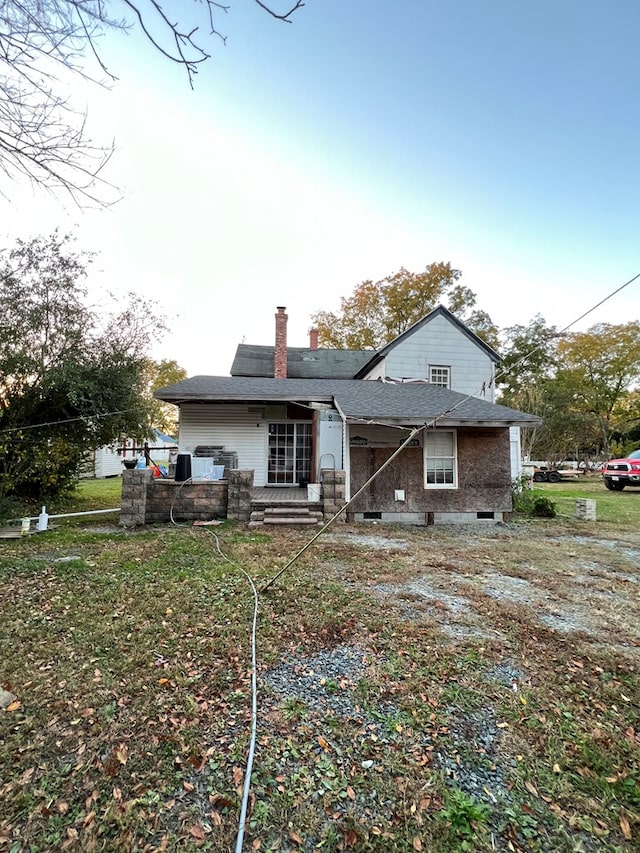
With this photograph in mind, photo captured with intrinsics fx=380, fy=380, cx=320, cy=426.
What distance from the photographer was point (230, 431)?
37.7ft

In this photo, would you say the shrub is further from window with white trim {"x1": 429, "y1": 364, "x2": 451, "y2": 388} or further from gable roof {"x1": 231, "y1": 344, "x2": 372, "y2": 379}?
gable roof {"x1": 231, "y1": 344, "x2": 372, "y2": 379}

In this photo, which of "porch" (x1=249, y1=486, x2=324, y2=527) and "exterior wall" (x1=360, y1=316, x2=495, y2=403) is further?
"exterior wall" (x1=360, y1=316, x2=495, y2=403)

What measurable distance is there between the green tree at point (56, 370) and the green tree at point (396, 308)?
2021 cm

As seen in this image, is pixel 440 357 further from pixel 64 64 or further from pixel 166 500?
pixel 64 64

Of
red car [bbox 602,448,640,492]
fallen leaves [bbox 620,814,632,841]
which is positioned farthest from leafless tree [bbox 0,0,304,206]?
red car [bbox 602,448,640,492]

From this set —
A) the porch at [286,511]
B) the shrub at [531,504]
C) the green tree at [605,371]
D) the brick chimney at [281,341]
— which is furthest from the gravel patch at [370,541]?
the green tree at [605,371]

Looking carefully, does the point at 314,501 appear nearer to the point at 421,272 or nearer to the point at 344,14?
the point at 344,14

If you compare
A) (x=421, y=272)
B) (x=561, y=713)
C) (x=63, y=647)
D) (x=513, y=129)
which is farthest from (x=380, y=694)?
(x=421, y=272)

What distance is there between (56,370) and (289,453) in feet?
21.2

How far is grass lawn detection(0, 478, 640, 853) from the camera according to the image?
176cm

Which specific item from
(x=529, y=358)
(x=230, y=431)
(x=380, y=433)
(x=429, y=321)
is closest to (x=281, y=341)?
(x=429, y=321)

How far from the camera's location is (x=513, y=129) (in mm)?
10398

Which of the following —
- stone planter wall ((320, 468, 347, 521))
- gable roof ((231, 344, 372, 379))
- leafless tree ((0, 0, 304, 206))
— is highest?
gable roof ((231, 344, 372, 379))

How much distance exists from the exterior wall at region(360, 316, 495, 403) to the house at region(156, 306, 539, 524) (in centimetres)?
4
